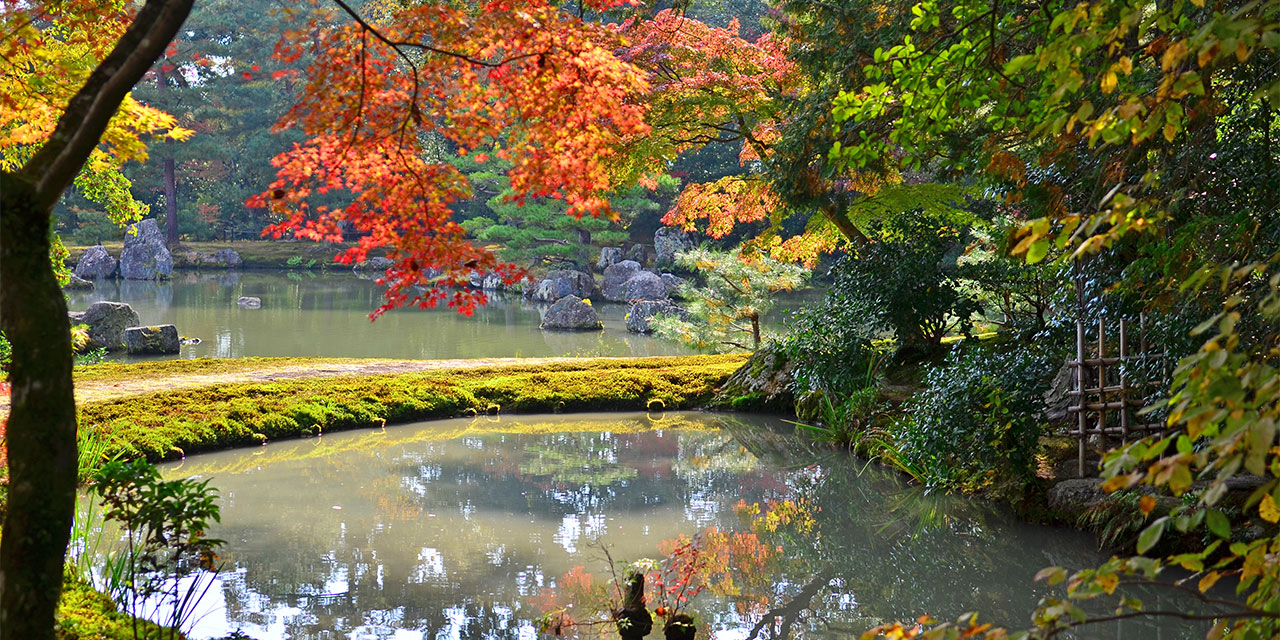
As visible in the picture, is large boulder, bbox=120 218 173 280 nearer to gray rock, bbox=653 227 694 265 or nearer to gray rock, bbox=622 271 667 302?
gray rock, bbox=622 271 667 302

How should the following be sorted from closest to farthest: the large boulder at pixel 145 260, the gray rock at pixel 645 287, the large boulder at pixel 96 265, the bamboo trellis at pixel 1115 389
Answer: the bamboo trellis at pixel 1115 389 < the gray rock at pixel 645 287 < the large boulder at pixel 96 265 < the large boulder at pixel 145 260

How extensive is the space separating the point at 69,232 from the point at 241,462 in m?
25.1

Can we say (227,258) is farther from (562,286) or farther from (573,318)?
(573,318)

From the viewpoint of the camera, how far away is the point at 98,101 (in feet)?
7.68

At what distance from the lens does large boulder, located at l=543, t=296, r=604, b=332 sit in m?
18.5

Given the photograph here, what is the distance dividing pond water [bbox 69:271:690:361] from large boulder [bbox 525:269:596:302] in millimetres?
614

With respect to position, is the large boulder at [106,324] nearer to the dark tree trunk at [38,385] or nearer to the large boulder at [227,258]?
the dark tree trunk at [38,385]

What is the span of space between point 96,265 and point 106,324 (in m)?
12.9

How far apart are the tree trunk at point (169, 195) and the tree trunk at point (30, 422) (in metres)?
26.9

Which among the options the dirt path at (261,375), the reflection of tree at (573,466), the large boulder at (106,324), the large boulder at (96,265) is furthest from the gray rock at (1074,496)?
the large boulder at (96,265)

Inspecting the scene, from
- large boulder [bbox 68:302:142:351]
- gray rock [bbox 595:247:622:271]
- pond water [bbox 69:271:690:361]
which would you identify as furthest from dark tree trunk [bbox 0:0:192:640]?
gray rock [bbox 595:247:622:271]

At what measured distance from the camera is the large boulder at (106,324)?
14094 mm

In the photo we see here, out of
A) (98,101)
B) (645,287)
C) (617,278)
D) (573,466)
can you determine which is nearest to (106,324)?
(573,466)

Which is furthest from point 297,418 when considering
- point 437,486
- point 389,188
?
point 389,188
